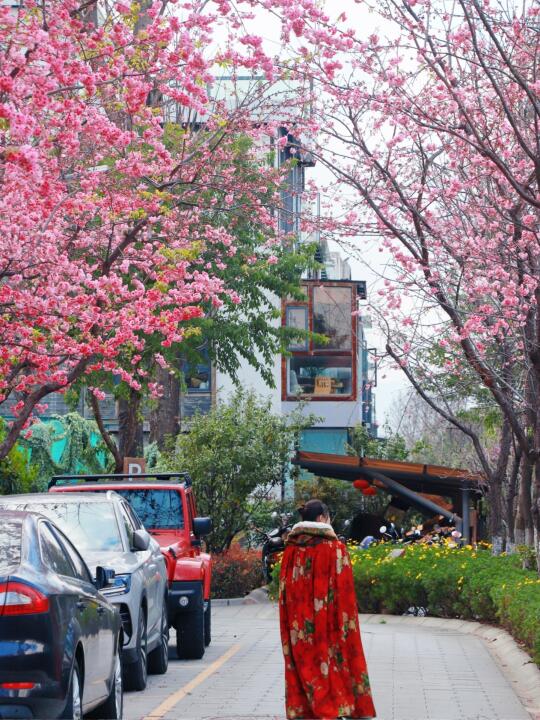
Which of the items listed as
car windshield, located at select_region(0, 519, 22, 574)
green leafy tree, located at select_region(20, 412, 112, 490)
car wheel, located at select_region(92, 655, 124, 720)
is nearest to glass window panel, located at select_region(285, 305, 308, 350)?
green leafy tree, located at select_region(20, 412, 112, 490)

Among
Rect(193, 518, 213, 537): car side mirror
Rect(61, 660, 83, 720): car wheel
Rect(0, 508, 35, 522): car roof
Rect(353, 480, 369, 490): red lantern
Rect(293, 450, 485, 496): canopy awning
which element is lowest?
Rect(61, 660, 83, 720): car wheel

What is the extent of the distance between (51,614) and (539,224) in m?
10.0

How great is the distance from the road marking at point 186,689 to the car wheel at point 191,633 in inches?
11.1

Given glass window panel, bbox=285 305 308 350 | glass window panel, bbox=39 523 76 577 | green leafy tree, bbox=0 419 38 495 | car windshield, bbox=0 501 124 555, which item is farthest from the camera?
glass window panel, bbox=285 305 308 350

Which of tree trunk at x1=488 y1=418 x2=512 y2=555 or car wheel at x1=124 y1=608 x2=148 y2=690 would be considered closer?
car wheel at x1=124 y1=608 x2=148 y2=690

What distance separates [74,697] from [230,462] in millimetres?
22184

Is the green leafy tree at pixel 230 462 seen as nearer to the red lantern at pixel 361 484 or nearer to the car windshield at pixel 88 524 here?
the red lantern at pixel 361 484

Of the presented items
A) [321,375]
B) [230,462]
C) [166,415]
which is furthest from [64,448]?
[321,375]

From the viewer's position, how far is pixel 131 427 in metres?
27.7

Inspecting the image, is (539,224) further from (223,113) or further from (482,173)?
(223,113)

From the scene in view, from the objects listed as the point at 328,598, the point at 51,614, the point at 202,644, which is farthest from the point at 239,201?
the point at 51,614

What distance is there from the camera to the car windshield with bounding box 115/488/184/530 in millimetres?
15523

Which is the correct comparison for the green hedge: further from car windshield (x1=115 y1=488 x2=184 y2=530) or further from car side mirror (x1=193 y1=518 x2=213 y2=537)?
car windshield (x1=115 y1=488 x2=184 y2=530)

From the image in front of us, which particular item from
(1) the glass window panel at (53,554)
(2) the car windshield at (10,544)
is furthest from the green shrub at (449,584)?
(2) the car windshield at (10,544)
